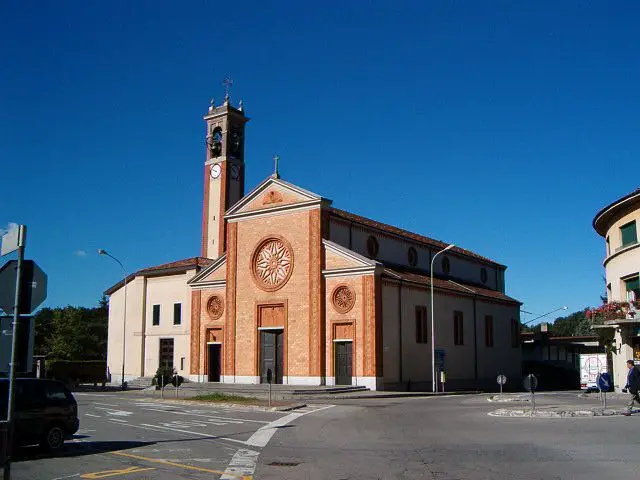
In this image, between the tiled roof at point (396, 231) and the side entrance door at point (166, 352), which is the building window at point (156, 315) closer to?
the side entrance door at point (166, 352)

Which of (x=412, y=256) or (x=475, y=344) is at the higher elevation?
(x=412, y=256)

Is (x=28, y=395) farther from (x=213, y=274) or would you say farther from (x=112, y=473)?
(x=213, y=274)

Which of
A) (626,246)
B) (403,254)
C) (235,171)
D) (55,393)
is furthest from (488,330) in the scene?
(55,393)

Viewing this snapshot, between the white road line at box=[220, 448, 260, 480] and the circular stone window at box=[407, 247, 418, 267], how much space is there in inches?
1453

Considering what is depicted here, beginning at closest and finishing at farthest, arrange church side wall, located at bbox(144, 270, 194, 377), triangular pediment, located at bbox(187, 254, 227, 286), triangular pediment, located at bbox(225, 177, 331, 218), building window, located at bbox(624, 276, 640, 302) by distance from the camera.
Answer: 1. building window, located at bbox(624, 276, 640, 302)
2. triangular pediment, located at bbox(225, 177, 331, 218)
3. triangular pediment, located at bbox(187, 254, 227, 286)
4. church side wall, located at bbox(144, 270, 194, 377)

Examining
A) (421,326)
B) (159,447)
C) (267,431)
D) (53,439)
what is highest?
(421,326)

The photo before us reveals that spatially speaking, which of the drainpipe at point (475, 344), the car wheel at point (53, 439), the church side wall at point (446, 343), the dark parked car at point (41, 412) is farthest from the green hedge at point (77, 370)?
the car wheel at point (53, 439)

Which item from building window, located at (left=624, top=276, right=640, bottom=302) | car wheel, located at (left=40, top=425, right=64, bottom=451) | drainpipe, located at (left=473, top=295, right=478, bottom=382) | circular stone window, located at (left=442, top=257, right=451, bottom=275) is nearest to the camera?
car wheel, located at (left=40, top=425, right=64, bottom=451)

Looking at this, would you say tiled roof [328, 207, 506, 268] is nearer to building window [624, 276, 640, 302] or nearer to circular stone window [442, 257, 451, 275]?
circular stone window [442, 257, 451, 275]

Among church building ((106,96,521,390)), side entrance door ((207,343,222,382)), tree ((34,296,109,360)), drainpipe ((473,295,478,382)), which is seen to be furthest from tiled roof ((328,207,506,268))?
tree ((34,296,109,360))

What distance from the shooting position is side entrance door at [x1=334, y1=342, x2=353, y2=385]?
40.3 m

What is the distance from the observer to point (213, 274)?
158 feet

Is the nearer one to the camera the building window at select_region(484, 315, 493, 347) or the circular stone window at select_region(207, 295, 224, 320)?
the circular stone window at select_region(207, 295, 224, 320)

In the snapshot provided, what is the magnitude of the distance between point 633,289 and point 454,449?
21554 mm
